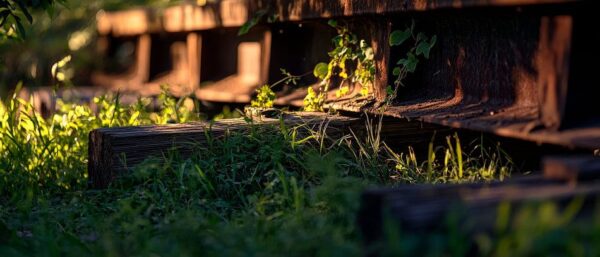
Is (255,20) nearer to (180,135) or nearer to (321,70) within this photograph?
(321,70)

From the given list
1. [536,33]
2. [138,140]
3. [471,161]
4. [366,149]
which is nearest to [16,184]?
[138,140]

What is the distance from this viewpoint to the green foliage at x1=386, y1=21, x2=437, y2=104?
211 inches

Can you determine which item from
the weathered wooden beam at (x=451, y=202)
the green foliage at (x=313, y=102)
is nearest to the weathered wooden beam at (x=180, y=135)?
the green foliage at (x=313, y=102)

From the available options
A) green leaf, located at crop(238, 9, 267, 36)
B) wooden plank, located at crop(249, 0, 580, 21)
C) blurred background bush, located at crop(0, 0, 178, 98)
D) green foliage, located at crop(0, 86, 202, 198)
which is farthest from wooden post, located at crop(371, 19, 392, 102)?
blurred background bush, located at crop(0, 0, 178, 98)

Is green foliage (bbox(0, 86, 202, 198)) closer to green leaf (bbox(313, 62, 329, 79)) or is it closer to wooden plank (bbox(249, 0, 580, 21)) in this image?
wooden plank (bbox(249, 0, 580, 21))

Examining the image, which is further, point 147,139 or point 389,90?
point 389,90

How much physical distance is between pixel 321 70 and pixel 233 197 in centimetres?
168

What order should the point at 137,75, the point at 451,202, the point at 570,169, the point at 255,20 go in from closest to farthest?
the point at 451,202, the point at 570,169, the point at 255,20, the point at 137,75

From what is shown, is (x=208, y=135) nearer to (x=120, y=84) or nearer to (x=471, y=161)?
(x=471, y=161)

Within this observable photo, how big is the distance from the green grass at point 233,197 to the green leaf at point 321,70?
0.82 metres

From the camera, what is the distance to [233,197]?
4.85 meters

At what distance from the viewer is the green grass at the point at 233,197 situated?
3112mm

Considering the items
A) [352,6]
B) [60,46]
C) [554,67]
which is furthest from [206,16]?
[554,67]

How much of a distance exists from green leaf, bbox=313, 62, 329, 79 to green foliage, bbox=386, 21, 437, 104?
0.84 meters
